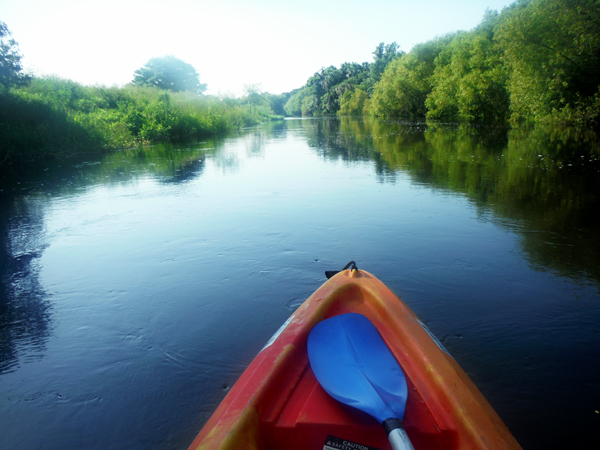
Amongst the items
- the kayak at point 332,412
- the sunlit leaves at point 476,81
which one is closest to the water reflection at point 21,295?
the kayak at point 332,412

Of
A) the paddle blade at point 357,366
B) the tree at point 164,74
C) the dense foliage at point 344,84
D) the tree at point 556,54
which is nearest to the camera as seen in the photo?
the paddle blade at point 357,366

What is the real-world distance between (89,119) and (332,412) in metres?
21.6

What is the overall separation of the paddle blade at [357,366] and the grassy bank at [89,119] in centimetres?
1711

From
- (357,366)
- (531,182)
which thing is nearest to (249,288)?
(357,366)

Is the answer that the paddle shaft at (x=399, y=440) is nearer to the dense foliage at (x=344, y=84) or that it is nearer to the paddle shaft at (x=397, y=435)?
the paddle shaft at (x=397, y=435)

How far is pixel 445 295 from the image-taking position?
3.67 metres

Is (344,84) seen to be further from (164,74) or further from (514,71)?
(514,71)

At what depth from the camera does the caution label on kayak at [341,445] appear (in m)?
1.61

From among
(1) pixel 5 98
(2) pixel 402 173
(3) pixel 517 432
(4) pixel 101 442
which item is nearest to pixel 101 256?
(4) pixel 101 442

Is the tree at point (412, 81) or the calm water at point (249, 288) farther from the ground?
the tree at point (412, 81)

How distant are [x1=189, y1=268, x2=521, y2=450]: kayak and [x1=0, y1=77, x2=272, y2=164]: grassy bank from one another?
56.3 feet

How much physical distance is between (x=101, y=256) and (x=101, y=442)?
3.28 metres

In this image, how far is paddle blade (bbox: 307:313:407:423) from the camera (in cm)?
173

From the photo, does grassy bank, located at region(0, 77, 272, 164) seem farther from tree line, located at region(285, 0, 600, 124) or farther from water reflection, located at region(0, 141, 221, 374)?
tree line, located at region(285, 0, 600, 124)
